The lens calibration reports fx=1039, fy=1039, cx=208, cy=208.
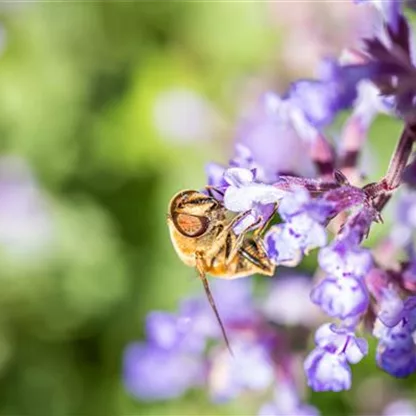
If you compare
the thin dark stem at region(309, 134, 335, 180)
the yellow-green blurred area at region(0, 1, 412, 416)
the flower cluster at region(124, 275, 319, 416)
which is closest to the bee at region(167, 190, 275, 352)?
the thin dark stem at region(309, 134, 335, 180)

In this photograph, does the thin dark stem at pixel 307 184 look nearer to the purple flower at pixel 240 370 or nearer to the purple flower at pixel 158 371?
the purple flower at pixel 240 370

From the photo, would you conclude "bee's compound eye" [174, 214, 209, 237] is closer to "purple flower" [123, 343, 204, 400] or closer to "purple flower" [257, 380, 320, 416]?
"purple flower" [257, 380, 320, 416]

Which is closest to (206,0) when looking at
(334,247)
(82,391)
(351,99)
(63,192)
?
(63,192)

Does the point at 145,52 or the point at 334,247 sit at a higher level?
the point at 334,247

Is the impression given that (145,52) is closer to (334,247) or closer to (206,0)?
(206,0)

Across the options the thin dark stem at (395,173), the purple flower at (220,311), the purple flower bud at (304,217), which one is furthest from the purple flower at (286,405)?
the purple flower bud at (304,217)

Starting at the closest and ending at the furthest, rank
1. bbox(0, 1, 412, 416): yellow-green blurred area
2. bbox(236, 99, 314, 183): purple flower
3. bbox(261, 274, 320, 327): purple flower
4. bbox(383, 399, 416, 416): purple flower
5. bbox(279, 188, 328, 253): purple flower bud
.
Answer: bbox(279, 188, 328, 253): purple flower bud < bbox(261, 274, 320, 327): purple flower < bbox(383, 399, 416, 416): purple flower < bbox(236, 99, 314, 183): purple flower < bbox(0, 1, 412, 416): yellow-green blurred area
